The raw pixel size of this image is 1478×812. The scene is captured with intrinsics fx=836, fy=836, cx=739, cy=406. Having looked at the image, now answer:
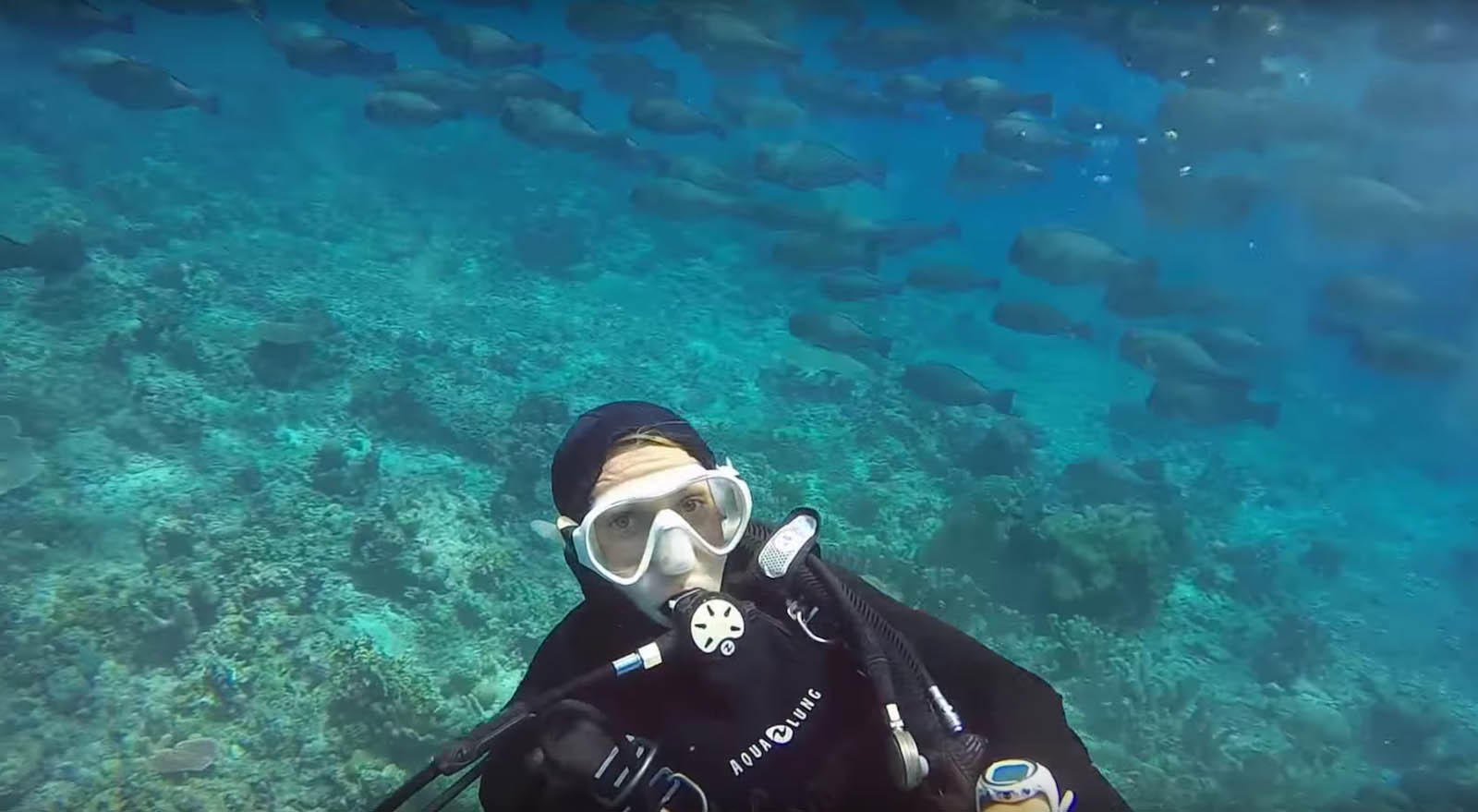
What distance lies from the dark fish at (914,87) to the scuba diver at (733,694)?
12.4 meters

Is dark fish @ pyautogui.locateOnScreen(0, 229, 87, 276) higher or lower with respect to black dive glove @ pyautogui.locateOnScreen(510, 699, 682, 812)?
lower

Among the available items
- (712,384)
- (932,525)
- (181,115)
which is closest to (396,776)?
(932,525)

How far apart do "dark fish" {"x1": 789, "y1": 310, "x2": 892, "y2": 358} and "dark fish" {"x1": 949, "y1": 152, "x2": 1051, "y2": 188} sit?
17.7 feet

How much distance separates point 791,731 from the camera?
1878 millimetres

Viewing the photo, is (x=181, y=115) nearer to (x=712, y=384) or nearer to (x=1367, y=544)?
(x=712, y=384)

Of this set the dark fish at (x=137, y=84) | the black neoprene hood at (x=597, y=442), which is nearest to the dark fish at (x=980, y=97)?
the dark fish at (x=137, y=84)

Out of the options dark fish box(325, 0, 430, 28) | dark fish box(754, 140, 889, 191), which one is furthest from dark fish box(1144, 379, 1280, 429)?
dark fish box(325, 0, 430, 28)

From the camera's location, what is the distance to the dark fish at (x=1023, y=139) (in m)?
13.2

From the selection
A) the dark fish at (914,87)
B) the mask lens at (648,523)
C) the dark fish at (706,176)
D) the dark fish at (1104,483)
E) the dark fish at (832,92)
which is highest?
the mask lens at (648,523)

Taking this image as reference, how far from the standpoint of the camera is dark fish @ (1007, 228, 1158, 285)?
1267 cm

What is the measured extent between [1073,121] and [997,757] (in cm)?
1657

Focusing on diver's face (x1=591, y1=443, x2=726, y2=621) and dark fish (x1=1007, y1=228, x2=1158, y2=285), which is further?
dark fish (x1=1007, y1=228, x2=1158, y2=285)

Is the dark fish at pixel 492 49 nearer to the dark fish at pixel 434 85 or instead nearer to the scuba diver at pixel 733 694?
the dark fish at pixel 434 85

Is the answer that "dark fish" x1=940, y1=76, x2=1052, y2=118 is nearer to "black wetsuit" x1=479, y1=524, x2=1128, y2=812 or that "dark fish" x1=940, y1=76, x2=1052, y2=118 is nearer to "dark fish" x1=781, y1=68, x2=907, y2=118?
"dark fish" x1=781, y1=68, x2=907, y2=118
